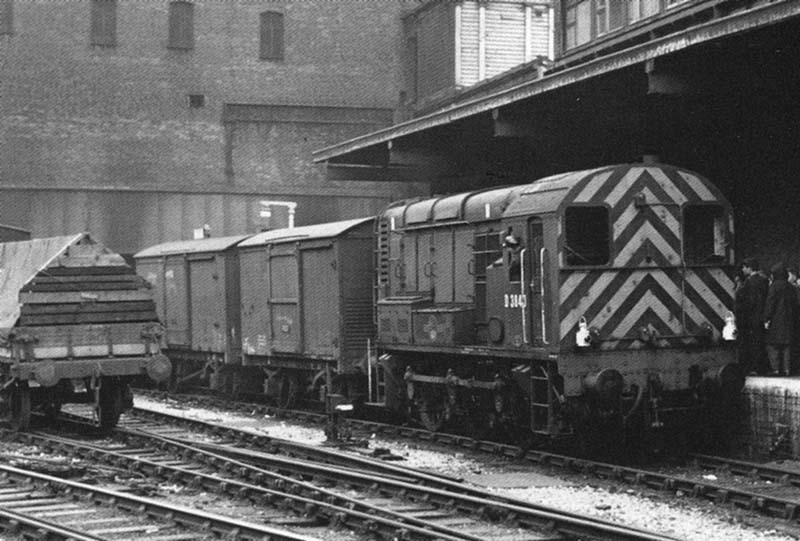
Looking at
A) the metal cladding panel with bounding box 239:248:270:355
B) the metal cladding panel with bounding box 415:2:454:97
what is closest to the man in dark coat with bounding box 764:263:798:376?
the metal cladding panel with bounding box 239:248:270:355

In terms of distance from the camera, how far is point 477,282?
15.2m

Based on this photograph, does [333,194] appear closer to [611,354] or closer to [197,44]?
[197,44]

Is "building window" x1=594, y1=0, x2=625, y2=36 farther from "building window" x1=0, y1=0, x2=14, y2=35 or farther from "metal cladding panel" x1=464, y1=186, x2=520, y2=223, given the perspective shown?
"building window" x1=0, y1=0, x2=14, y2=35

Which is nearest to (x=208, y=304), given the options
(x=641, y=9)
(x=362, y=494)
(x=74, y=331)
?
(x=74, y=331)

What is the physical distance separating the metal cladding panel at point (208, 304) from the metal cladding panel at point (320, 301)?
3.36 meters

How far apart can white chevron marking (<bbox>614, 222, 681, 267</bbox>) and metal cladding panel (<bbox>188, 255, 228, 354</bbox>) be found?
10605 millimetres

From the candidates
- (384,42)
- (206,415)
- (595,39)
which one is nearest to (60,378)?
(206,415)

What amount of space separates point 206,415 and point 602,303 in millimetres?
9338

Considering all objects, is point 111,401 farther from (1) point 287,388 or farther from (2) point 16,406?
(1) point 287,388

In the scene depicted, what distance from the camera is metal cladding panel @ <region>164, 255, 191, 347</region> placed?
24.5 metres

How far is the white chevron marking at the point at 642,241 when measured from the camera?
13.6 meters

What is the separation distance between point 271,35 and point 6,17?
8534 millimetres

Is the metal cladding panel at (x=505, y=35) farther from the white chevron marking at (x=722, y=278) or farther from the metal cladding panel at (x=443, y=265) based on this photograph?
the white chevron marking at (x=722, y=278)

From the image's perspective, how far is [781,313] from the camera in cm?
1469
